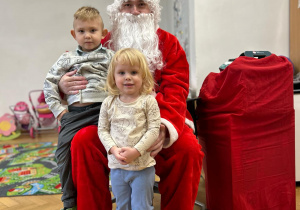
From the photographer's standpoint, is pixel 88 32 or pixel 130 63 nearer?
pixel 130 63

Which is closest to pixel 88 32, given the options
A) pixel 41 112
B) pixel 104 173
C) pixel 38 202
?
pixel 104 173

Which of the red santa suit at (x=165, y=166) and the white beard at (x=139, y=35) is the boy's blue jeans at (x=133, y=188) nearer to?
the red santa suit at (x=165, y=166)

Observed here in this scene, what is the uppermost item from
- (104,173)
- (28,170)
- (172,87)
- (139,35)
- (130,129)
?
(139,35)

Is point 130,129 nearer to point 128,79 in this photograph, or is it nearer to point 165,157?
point 128,79

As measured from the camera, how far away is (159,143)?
1.34 m

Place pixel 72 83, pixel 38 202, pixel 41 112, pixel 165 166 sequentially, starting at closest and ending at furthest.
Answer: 1. pixel 165 166
2. pixel 72 83
3. pixel 38 202
4. pixel 41 112

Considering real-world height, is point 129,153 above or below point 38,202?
above

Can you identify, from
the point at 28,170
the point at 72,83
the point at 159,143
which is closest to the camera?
the point at 159,143

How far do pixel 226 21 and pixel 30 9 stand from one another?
3.73 m

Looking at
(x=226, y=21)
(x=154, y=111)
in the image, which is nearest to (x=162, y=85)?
(x=154, y=111)

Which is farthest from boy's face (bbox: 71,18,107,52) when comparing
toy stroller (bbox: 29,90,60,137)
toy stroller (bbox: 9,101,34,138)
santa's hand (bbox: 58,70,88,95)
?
toy stroller (bbox: 9,101,34,138)

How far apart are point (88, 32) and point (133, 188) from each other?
81 cm

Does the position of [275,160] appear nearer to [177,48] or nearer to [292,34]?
[177,48]

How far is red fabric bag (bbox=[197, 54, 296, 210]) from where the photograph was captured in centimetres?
149
